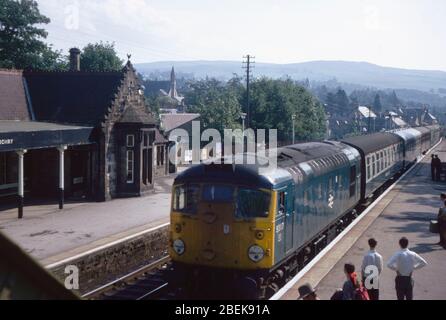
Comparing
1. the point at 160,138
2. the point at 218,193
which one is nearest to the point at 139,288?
the point at 218,193

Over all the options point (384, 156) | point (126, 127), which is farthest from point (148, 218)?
point (384, 156)

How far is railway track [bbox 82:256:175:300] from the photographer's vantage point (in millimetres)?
13523

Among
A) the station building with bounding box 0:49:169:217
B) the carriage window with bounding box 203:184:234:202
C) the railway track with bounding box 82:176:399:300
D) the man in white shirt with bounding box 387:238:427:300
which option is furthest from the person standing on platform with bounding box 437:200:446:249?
the station building with bounding box 0:49:169:217

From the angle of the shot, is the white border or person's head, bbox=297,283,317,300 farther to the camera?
the white border

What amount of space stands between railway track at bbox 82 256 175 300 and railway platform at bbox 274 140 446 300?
3749 millimetres

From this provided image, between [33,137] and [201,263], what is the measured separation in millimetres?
14281

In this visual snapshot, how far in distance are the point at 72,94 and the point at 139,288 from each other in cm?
1873

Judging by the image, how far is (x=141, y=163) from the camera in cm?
2941

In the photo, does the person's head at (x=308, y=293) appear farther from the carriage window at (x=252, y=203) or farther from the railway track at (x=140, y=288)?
the railway track at (x=140, y=288)

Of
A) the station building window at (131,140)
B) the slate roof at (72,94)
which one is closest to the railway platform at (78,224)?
the station building window at (131,140)

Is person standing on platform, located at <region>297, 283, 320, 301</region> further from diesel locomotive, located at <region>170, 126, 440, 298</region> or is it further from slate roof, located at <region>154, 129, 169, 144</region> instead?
slate roof, located at <region>154, 129, 169, 144</region>

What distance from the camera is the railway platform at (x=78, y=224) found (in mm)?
17328

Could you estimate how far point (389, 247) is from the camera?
15562 millimetres
